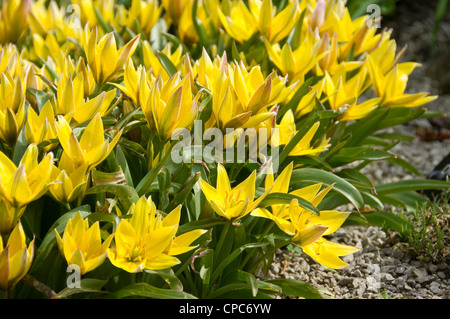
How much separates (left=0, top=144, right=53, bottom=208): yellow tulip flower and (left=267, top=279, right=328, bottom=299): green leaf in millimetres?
668

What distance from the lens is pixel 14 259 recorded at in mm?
1276

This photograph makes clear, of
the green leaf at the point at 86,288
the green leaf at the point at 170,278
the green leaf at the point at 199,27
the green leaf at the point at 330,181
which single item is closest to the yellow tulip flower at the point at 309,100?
the green leaf at the point at 330,181

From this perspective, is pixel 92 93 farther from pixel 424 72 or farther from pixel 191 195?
pixel 424 72

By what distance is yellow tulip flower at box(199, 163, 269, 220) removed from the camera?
1.42 m

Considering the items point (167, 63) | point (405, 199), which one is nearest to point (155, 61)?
point (167, 63)

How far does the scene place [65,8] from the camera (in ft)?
9.25

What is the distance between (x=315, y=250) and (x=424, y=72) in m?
2.71

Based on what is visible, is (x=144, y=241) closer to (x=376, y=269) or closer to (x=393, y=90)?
(x=376, y=269)

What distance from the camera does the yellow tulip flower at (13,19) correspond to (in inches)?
90.1

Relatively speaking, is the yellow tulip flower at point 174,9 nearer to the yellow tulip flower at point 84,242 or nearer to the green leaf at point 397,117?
the green leaf at point 397,117

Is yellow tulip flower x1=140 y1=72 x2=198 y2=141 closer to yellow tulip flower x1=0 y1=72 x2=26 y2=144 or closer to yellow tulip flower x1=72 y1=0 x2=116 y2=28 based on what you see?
yellow tulip flower x1=0 y1=72 x2=26 y2=144

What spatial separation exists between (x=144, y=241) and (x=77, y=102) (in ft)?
1.58

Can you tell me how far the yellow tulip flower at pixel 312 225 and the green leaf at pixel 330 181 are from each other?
0.53 feet

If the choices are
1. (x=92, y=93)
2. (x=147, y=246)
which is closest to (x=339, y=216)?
(x=147, y=246)
